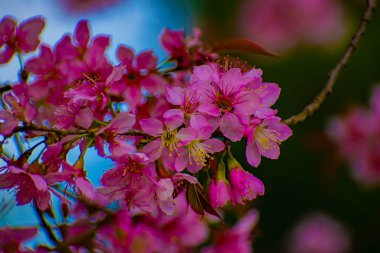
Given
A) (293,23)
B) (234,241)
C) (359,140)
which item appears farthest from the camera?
(293,23)

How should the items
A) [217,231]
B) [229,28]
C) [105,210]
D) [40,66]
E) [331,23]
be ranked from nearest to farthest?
1. [40,66]
2. [105,210]
3. [217,231]
4. [331,23]
5. [229,28]

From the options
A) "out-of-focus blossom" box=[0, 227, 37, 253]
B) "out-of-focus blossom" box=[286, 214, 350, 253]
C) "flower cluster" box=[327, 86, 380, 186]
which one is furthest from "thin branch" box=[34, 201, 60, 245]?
"out-of-focus blossom" box=[286, 214, 350, 253]

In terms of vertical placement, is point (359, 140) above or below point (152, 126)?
below

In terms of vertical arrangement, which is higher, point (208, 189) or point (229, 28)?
point (208, 189)

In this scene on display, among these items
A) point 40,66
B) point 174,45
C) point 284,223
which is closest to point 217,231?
point 174,45

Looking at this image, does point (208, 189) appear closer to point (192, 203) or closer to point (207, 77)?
point (192, 203)

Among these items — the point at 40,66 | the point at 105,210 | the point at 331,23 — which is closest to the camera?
the point at 40,66

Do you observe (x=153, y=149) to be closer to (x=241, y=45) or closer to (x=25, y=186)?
(x=25, y=186)

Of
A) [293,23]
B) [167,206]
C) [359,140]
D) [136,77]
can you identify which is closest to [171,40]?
[136,77]
